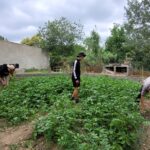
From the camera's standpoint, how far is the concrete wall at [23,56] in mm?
30659

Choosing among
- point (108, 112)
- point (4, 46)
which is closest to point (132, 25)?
point (4, 46)

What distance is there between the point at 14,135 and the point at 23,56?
26.4 metres

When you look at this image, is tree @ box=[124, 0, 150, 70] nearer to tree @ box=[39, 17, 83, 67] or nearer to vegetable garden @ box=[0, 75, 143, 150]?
tree @ box=[39, 17, 83, 67]

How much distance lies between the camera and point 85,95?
10.0m

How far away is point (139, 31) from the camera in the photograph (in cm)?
3191

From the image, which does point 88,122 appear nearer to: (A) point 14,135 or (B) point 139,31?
(A) point 14,135

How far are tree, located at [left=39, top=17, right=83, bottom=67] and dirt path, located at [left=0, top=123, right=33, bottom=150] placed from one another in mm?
30240

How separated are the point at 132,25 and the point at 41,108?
24.8 metres

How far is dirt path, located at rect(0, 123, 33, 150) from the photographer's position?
6.65 metres

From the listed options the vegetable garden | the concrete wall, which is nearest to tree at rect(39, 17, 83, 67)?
the concrete wall

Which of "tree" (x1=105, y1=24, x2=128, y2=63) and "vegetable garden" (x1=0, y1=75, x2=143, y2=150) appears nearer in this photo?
"vegetable garden" (x1=0, y1=75, x2=143, y2=150)

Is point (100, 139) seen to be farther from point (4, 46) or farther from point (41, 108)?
point (4, 46)

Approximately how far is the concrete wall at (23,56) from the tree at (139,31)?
29.7ft

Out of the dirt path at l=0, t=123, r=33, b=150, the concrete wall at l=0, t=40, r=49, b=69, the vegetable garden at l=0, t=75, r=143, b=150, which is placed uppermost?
the concrete wall at l=0, t=40, r=49, b=69
